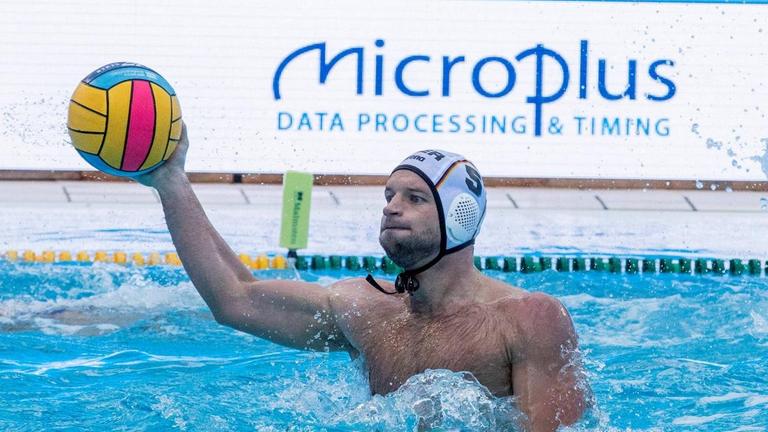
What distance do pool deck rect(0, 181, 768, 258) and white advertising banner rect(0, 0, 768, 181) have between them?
278 mm

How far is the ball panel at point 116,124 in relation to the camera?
290 cm

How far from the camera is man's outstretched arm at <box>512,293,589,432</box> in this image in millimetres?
2508

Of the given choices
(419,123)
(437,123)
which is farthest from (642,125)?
(419,123)

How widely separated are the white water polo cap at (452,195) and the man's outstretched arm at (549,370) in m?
0.24

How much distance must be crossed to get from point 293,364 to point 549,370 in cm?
191

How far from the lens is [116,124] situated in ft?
9.68

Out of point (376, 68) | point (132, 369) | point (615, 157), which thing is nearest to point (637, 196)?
point (615, 157)

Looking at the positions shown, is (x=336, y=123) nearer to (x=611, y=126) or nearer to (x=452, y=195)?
(x=611, y=126)

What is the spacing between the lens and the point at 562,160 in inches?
310

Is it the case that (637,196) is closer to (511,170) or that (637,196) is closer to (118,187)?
(511,170)

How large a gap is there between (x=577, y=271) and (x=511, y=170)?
1934mm

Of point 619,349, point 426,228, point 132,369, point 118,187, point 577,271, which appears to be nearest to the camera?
point 426,228

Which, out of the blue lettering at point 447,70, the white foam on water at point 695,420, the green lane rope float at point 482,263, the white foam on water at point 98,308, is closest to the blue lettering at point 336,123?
the blue lettering at point 447,70

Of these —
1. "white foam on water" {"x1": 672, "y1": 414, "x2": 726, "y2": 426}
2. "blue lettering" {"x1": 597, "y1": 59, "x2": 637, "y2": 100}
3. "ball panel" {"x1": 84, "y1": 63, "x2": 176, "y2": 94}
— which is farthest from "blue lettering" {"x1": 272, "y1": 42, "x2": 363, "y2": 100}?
"ball panel" {"x1": 84, "y1": 63, "x2": 176, "y2": 94}
